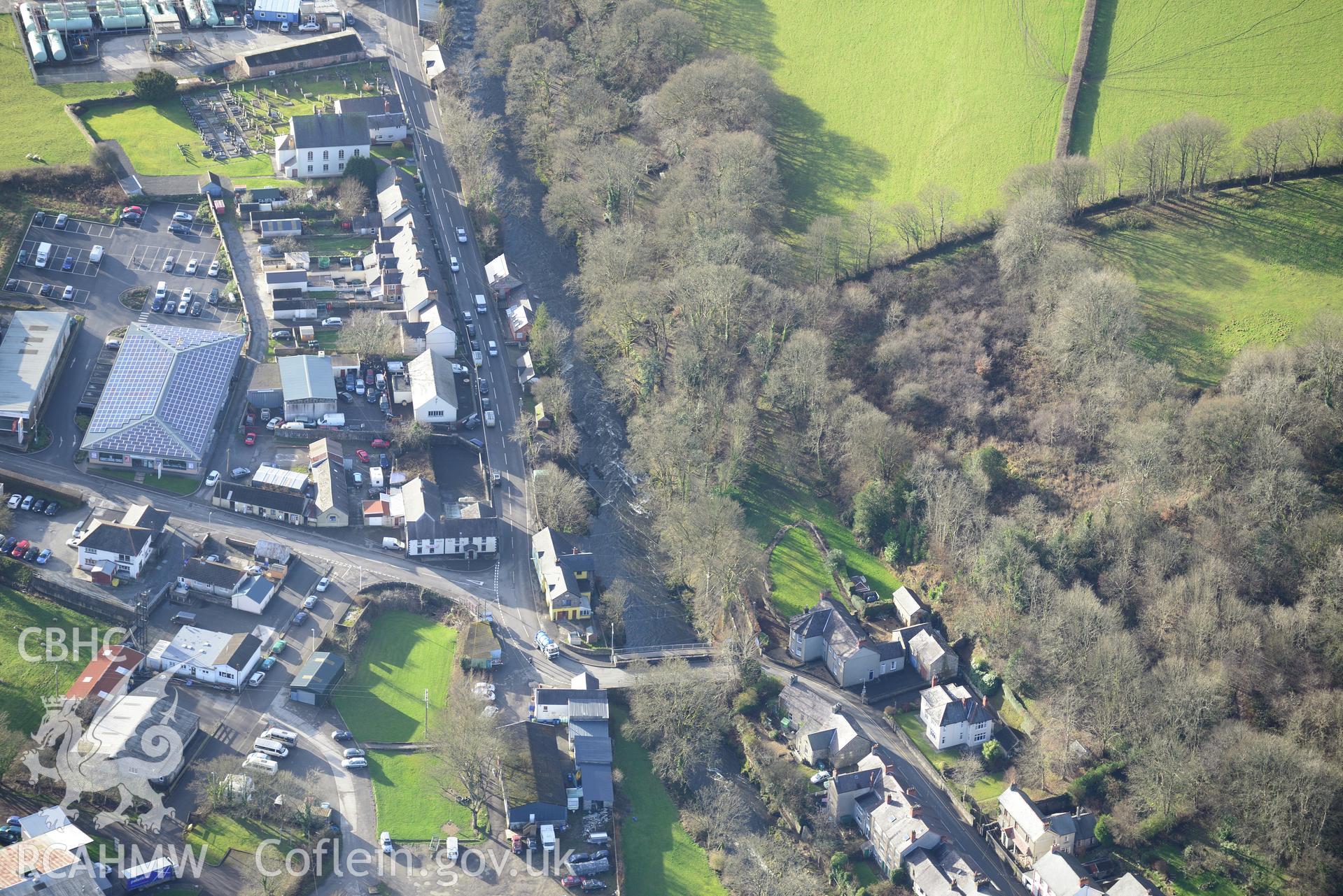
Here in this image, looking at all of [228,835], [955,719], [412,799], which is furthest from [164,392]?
[955,719]

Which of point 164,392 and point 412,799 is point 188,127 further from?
point 412,799

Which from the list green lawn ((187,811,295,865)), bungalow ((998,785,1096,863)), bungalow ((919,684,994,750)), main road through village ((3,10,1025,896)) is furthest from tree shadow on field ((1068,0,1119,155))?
green lawn ((187,811,295,865))

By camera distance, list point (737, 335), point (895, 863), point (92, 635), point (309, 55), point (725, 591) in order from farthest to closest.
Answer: point (309, 55) < point (737, 335) < point (725, 591) < point (92, 635) < point (895, 863)

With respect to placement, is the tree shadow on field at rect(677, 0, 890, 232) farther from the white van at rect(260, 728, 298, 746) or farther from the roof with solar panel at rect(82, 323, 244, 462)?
the white van at rect(260, 728, 298, 746)

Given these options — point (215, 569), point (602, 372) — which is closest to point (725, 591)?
point (602, 372)

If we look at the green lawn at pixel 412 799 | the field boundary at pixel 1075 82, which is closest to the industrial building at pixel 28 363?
the green lawn at pixel 412 799

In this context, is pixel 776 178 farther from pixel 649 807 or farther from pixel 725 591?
pixel 649 807

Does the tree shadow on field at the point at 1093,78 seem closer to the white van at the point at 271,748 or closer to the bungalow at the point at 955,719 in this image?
the bungalow at the point at 955,719
